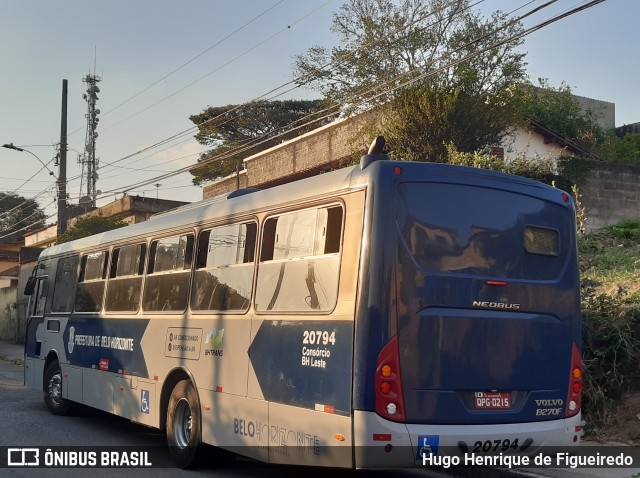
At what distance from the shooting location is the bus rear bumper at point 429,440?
20.8ft

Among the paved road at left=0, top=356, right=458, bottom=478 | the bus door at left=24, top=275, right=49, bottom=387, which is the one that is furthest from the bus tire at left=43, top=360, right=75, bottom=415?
the bus door at left=24, top=275, right=49, bottom=387

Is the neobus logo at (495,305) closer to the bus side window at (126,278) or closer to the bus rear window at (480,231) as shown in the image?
the bus rear window at (480,231)

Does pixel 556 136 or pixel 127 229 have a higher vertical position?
pixel 556 136

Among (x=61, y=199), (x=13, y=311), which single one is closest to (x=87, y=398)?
(x=61, y=199)

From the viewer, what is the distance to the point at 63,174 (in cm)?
3075

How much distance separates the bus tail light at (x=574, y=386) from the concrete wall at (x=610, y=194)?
43.3 ft

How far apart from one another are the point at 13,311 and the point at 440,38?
2535cm

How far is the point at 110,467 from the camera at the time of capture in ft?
30.1

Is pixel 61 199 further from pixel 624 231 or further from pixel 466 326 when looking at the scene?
pixel 466 326

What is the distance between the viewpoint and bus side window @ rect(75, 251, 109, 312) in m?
12.1

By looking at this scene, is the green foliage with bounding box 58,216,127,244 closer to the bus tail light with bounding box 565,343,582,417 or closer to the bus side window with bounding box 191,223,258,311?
the bus side window with bounding box 191,223,258,311

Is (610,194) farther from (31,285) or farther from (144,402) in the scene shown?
(144,402)

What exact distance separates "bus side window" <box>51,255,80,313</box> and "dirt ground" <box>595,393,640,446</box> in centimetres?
838

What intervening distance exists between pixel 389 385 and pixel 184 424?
11.9 ft
